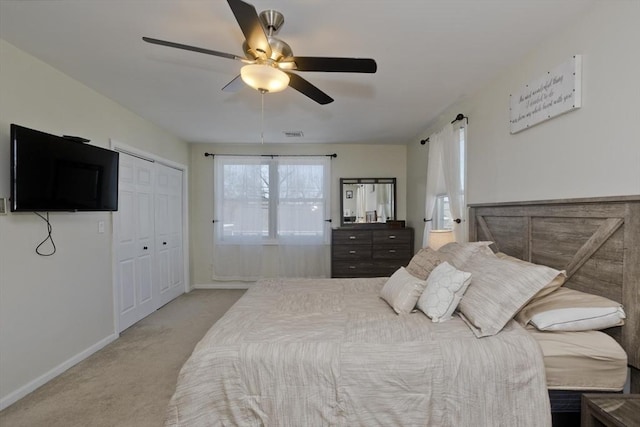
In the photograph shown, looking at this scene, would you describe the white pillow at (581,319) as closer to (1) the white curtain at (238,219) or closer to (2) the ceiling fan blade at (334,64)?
(2) the ceiling fan blade at (334,64)

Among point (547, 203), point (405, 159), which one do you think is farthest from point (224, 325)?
point (405, 159)

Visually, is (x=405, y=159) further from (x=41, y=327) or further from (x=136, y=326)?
(x=41, y=327)

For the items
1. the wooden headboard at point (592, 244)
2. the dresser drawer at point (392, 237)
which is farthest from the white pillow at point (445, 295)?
the dresser drawer at point (392, 237)

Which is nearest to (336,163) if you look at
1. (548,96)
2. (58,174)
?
(548,96)

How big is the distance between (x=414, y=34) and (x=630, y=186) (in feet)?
4.69

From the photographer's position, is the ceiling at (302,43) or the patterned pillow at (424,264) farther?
the patterned pillow at (424,264)

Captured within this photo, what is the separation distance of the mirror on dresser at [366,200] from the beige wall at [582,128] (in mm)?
2253

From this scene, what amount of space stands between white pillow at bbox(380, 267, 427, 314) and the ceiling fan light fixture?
154 centimetres

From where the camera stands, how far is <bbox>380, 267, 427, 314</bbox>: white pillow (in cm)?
187

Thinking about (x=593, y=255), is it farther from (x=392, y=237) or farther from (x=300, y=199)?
(x=300, y=199)

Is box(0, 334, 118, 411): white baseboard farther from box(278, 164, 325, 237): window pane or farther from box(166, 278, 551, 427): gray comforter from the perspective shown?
box(278, 164, 325, 237): window pane

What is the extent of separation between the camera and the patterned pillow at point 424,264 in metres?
2.28

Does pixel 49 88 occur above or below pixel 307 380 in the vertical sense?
above

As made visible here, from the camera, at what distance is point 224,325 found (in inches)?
65.4
